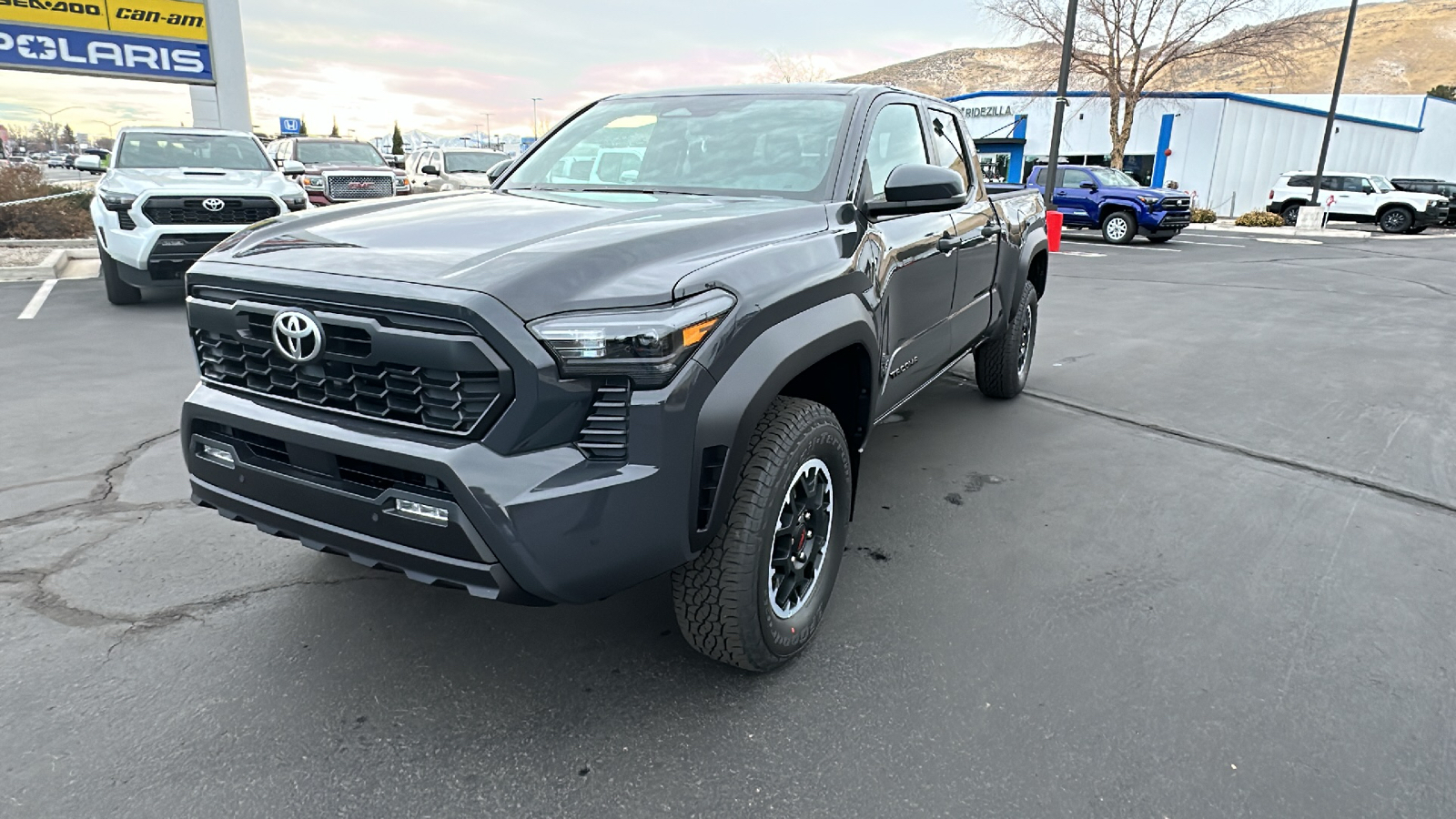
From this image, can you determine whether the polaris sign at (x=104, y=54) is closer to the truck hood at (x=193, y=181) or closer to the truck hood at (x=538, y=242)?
the truck hood at (x=193, y=181)

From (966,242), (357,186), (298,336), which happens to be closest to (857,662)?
(298,336)

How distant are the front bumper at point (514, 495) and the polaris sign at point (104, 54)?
17558 millimetres

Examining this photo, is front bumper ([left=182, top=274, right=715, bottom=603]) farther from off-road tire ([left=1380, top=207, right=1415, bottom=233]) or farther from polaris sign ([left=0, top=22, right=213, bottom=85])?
off-road tire ([left=1380, top=207, right=1415, bottom=233])

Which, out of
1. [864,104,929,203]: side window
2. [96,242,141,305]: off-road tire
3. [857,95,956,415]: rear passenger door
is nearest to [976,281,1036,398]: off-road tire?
[857,95,956,415]: rear passenger door

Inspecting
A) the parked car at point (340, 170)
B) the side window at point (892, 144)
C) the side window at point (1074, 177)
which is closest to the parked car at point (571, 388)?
the side window at point (892, 144)

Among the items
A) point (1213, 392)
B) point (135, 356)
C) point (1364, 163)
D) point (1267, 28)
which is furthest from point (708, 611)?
point (1364, 163)

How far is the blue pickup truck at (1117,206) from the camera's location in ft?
64.1

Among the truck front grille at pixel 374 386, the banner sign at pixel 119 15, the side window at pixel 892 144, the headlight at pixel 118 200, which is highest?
the banner sign at pixel 119 15

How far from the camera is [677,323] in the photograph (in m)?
2.16

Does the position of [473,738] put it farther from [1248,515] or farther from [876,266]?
[1248,515]

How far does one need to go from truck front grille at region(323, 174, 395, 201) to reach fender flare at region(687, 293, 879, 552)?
1398 centimetres

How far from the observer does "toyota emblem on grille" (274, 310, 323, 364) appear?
2270mm

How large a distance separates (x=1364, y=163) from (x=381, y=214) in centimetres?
5328

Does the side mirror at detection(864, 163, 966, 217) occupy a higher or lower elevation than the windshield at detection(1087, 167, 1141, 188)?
higher
